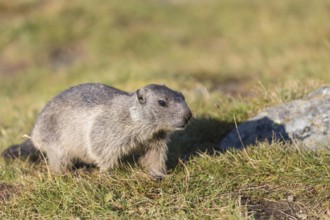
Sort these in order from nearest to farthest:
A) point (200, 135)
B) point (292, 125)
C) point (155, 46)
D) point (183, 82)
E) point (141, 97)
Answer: point (141, 97)
point (292, 125)
point (200, 135)
point (183, 82)
point (155, 46)

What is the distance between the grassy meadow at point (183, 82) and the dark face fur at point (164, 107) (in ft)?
1.63

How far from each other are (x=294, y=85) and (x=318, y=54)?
5505 millimetres

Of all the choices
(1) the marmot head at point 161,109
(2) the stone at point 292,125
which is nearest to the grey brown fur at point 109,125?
(1) the marmot head at point 161,109

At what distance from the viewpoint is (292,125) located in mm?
6570

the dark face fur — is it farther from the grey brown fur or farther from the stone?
the stone

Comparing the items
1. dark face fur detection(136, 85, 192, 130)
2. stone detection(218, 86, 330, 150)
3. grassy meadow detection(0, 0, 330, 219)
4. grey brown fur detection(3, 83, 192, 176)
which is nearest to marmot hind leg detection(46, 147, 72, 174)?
grey brown fur detection(3, 83, 192, 176)

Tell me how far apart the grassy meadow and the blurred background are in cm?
5

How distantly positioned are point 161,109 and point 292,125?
192 centimetres

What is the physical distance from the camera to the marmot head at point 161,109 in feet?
17.9

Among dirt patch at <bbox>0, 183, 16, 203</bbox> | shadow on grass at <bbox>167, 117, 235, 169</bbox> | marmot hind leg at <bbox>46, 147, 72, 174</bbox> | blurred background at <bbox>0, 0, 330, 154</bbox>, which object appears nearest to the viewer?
dirt patch at <bbox>0, 183, 16, 203</bbox>

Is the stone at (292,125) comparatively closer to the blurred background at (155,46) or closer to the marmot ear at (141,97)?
the marmot ear at (141,97)

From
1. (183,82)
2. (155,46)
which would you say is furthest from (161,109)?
(155,46)

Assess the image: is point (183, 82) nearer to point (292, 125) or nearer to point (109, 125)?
point (292, 125)

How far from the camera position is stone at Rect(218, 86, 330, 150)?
20.4 ft
